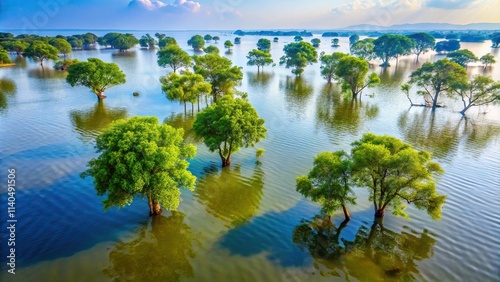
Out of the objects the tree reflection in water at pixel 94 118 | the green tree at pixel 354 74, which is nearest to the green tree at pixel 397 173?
the tree reflection in water at pixel 94 118

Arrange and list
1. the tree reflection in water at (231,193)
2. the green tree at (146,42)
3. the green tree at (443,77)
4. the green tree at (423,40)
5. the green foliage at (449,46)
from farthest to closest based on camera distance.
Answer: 1. the green tree at (146,42)
2. the green foliage at (449,46)
3. the green tree at (423,40)
4. the green tree at (443,77)
5. the tree reflection in water at (231,193)

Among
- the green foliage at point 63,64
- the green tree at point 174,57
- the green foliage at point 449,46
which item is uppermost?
the green foliage at point 449,46

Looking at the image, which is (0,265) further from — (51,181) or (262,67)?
(262,67)

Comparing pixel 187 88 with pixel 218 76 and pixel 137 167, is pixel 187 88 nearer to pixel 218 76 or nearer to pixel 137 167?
pixel 218 76

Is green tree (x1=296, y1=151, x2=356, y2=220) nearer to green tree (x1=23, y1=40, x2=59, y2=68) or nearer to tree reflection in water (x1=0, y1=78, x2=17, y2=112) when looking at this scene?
tree reflection in water (x1=0, y1=78, x2=17, y2=112)

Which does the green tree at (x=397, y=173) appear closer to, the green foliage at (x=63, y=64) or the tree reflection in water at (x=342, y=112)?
the tree reflection in water at (x=342, y=112)

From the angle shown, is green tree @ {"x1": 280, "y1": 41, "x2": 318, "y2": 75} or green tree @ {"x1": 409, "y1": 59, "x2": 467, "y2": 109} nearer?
green tree @ {"x1": 409, "y1": 59, "x2": 467, "y2": 109}

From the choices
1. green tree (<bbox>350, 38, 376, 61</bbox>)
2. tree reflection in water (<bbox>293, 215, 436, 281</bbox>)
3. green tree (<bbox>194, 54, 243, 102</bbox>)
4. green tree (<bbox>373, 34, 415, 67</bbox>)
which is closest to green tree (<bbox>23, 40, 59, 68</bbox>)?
green tree (<bbox>194, 54, 243, 102</bbox>)

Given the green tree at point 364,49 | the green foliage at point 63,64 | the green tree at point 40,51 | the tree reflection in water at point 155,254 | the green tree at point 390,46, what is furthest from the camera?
the green tree at point 390,46
